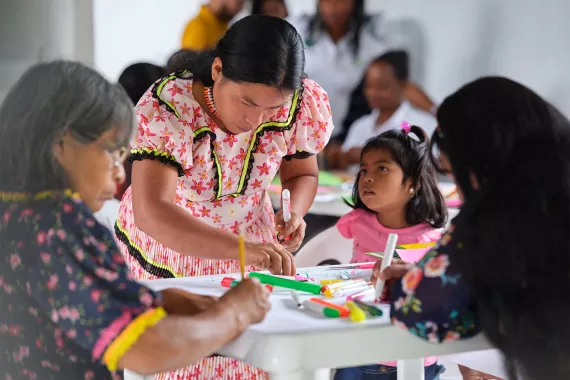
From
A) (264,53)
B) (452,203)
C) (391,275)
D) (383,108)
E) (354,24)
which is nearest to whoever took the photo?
(391,275)

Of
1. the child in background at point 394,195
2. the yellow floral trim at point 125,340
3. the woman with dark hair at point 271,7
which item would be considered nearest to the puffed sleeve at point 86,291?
the yellow floral trim at point 125,340

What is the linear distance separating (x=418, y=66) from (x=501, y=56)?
0.51 metres

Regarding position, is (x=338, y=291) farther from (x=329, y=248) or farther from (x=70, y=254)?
(x=329, y=248)

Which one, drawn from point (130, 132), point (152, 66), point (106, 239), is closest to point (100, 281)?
point (106, 239)

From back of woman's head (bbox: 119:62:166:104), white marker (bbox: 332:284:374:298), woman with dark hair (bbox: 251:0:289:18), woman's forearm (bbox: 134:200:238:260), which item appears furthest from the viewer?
woman with dark hair (bbox: 251:0:289:18)

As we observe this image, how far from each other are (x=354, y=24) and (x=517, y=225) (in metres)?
3.55

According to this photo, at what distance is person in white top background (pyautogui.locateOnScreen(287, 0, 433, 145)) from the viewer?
4402 millimetres

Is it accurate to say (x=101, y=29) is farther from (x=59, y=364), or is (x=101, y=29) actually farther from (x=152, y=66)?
(x=59, y=364)

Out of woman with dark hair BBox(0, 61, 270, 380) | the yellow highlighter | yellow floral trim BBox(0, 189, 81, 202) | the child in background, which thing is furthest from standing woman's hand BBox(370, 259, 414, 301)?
the child in background

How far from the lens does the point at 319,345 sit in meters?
1.17

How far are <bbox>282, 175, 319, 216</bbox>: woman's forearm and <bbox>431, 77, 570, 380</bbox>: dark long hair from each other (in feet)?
2.25

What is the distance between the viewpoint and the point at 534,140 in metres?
1.14

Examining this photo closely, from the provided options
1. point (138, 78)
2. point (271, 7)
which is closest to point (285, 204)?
point (138, 78)

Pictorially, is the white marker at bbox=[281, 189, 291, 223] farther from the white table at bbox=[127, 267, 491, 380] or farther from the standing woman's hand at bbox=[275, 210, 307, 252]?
the white table at bbox=[127, 267, 491, 380]
